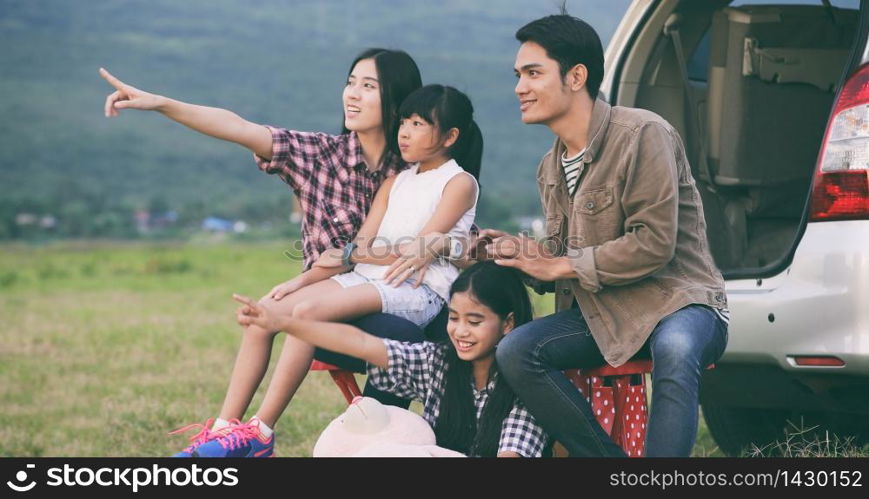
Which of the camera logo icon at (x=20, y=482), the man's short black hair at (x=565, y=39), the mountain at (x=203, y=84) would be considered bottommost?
the mountain at (x=203, y=84)

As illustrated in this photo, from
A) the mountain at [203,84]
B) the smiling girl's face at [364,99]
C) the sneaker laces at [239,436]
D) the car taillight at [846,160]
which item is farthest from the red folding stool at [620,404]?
the mountain at [203,84]

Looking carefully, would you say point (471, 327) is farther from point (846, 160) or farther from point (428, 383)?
point (846, 160)

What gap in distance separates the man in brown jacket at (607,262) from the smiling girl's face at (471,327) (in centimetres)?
13

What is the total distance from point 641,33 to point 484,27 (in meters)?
77.9

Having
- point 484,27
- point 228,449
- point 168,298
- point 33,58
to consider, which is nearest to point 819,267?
point 228,449

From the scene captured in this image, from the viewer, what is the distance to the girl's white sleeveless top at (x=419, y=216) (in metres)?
3.92

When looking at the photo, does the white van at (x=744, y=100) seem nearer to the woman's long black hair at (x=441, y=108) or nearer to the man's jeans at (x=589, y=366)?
the woman's long black hair at (x=441, y=108)

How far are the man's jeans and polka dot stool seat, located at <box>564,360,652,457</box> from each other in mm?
125

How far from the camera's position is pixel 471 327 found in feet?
12.1

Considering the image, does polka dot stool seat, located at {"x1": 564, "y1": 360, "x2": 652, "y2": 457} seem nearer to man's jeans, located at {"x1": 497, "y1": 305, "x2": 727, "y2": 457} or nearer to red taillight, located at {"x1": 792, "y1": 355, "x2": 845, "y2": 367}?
man's jeans, located at {"x1": 497, "y1": 305, "x2": 727, "y2": 457}

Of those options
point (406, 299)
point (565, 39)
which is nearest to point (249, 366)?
point (406, 299)

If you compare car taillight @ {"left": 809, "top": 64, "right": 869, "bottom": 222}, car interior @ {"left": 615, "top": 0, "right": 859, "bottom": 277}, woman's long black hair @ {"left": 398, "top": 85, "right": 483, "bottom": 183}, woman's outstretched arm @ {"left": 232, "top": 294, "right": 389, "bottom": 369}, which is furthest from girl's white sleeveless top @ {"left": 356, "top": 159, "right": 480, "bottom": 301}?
car interior @ {"left": 615, "top": 0, "right": 859, "bottom": 277}

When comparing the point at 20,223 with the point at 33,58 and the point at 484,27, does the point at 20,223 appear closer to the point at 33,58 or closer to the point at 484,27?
the point at 33,58

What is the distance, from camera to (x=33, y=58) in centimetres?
6475
